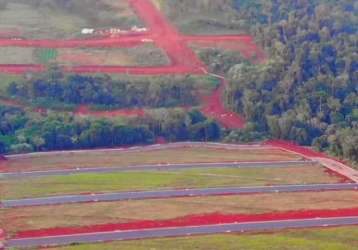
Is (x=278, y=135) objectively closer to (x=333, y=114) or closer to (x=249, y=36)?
(x=333, y=114)

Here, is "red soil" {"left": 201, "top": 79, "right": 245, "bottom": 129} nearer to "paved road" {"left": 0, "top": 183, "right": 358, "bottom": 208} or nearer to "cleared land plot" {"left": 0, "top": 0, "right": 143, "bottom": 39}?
"paved road" {"left": 0, "top": 183, "right": 358, "bottom": 208}

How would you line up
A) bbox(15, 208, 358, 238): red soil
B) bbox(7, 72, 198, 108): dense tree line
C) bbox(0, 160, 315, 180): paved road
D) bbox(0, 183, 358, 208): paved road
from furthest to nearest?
bbox(7, 72, 198, 108): dense tree line, bbox(0, 160, 315, 180): paved road, bbox(0, 183, 358, 208): paved road, bbox(15, 208, 358, 238): red soil

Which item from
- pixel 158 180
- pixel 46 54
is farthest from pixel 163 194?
pixel 46 54

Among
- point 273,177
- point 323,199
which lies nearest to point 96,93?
point 273,177

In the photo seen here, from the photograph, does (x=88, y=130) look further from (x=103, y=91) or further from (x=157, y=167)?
(x=103, y=91)

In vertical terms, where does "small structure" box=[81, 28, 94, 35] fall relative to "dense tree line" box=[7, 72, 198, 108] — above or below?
above

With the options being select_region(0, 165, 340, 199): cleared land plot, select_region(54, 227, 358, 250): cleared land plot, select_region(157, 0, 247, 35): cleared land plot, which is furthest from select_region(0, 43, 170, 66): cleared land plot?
select_region(54, 227, 358, 250): cleared land plot

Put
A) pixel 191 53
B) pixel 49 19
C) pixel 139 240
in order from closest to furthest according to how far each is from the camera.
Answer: pixel 139 240, pixel 191 53, pixel 49 19
